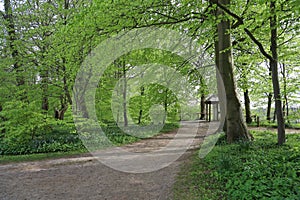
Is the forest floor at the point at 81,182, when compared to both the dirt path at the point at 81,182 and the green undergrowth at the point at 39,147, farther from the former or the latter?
the green undergrowth at the point at 39,147

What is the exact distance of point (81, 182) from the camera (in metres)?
4.45

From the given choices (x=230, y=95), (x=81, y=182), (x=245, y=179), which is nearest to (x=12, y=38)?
(x=81, y=182)

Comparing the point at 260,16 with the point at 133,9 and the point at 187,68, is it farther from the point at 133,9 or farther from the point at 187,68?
the point at 187,68

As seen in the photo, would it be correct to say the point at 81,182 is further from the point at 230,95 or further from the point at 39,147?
the point at 230,95

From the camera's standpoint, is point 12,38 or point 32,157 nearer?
point 32,157

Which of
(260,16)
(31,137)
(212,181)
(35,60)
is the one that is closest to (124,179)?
(212,181)

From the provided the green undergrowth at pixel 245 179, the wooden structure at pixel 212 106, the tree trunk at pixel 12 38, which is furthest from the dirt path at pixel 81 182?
the wooden structure at pixel 212 106

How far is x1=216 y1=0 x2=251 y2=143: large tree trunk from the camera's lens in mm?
6383

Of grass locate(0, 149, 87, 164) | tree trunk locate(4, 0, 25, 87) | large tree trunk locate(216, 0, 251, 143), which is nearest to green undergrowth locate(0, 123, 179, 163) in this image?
grass locate(0, 149, 87, 164)

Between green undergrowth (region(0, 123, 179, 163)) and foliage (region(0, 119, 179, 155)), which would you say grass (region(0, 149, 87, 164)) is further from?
foliage (region(0, 119, 179, 155))

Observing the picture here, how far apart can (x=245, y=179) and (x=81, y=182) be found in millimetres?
3271

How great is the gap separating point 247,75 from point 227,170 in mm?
8933

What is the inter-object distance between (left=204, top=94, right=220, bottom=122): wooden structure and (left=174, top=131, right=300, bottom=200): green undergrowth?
1349 cm

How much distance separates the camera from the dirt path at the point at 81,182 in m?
3.75
